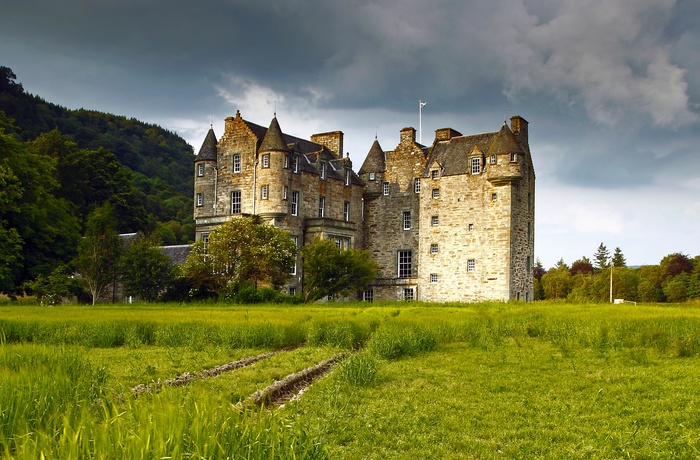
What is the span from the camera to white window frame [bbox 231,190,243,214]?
5331 centimetres

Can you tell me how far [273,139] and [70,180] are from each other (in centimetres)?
2245

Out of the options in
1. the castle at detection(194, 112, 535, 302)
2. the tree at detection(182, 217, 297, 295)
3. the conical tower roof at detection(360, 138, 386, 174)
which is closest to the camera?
the tree at detection(182, 217, 297, 295)

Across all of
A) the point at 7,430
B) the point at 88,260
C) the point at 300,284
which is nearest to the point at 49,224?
the point at 88,260

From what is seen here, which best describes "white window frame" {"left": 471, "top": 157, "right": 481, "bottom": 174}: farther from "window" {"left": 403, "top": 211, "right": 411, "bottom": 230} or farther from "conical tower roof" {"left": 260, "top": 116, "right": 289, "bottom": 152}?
"conical tower roof" {"left": 260, "top": 116, "right": 289, "bottom": 152}

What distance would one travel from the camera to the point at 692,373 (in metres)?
14.0

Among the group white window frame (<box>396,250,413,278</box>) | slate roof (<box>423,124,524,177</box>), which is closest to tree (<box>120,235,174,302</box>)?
white window frame (<box>396,250,413,278</box>)

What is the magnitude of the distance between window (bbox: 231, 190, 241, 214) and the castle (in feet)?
0.27

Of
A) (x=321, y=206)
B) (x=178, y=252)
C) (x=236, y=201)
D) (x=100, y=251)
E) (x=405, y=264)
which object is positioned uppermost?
(x=236, y=201)

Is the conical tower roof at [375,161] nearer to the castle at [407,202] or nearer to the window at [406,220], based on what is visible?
the castle at [407,202]

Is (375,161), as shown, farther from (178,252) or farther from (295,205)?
(178,252)

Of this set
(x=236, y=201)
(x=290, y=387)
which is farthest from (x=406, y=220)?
(x=290, y=387)

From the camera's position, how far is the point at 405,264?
5866 cm

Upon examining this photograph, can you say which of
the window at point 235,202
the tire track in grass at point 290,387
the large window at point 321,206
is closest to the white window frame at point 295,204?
the large window at point 321,206

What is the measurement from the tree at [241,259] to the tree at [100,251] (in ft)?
24.0
